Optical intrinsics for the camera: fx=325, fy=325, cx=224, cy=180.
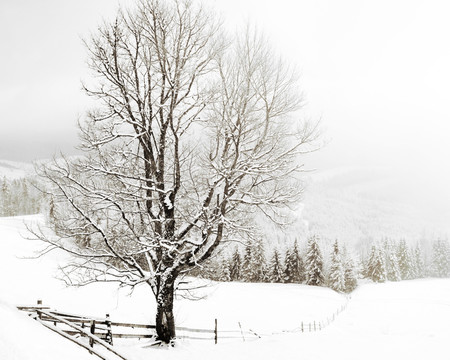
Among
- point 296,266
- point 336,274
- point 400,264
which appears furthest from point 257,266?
point 400,264

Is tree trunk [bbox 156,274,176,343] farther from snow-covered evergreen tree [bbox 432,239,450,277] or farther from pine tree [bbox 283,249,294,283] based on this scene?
snow-covered evergreen tree [bbox 432,239,450,277]

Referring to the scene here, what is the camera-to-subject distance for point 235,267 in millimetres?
68062

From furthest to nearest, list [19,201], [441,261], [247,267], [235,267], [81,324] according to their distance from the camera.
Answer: [19,201] < [441,261] < [235,267] < [247,267] < [81,324]

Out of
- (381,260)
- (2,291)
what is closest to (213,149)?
(2,291)

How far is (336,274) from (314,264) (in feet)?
17.3

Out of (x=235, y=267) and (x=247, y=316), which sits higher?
(x=235, y=267)

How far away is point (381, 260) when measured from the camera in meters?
76.1

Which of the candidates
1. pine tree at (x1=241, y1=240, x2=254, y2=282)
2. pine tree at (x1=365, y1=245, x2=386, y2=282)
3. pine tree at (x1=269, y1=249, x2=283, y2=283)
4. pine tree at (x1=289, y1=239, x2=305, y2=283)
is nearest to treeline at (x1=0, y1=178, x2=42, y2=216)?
pine tree at (x1=241, y1=240, x2=254, y2=282)

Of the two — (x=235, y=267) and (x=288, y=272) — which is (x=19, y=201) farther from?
(x=288, y=272)

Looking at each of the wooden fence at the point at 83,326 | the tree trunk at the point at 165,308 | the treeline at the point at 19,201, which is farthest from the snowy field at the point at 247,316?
the treeline at the point at 19,201

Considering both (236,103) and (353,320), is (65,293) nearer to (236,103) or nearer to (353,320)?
(236,103)

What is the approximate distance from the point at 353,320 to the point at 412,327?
20.7 ft

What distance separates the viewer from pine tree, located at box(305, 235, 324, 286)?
207ft

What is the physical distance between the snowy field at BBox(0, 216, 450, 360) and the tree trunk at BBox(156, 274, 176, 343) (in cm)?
49
